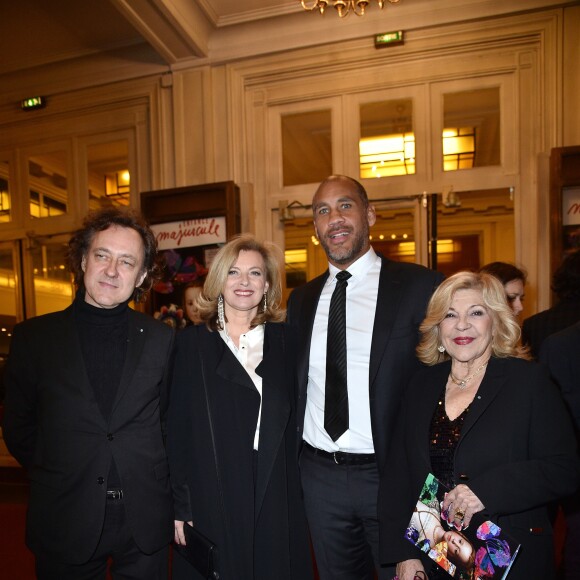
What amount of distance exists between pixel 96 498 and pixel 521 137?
4.75 m

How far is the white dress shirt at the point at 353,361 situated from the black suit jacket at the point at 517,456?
0.34 metres

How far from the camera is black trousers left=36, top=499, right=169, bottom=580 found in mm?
1646

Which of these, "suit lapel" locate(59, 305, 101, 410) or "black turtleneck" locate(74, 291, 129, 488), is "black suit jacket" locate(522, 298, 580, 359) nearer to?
"black turtleneck" locate(74, 291, 129, 488)

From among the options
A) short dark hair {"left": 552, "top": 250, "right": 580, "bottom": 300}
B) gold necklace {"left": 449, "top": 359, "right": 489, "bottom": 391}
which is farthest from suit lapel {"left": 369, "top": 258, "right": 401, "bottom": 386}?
short dark hair {"left": 552, "top": 250, "right": 580, "bottom": 300}

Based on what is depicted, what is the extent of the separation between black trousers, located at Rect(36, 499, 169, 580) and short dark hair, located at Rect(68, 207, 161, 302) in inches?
33.1

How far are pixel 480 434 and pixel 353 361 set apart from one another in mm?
615

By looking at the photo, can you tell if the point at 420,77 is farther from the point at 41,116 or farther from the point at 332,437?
the point at 41,116

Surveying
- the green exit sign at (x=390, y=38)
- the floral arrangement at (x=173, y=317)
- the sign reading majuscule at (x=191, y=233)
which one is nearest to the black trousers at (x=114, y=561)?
the floral arrangement at (x=173, y=317)

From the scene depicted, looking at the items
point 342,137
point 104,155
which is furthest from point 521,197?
point 104,155

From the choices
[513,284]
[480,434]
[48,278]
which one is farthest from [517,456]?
[48,278]

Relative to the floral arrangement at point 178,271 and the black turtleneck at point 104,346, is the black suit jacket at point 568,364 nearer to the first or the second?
the black turtleneck at point 104,346

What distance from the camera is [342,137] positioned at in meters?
5.24

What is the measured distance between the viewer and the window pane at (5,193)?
22.0 feet

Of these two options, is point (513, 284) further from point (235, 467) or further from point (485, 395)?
point (235, 467)
